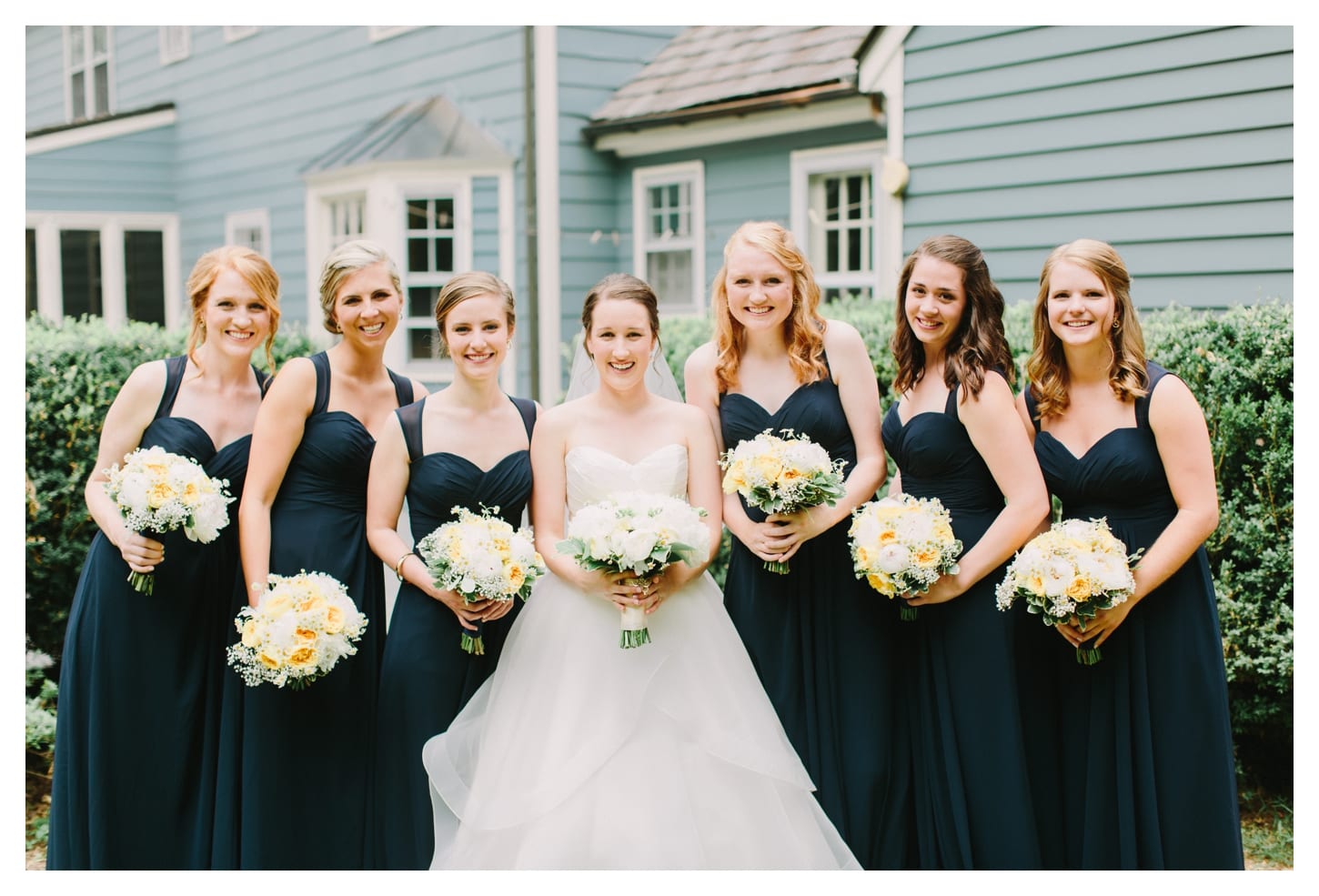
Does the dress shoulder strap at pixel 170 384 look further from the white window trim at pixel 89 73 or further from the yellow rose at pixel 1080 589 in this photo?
the white window trim at pixel 89 73

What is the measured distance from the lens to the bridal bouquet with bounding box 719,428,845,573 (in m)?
4.01

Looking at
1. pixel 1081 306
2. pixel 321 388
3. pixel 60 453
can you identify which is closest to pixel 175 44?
pixel 60 453

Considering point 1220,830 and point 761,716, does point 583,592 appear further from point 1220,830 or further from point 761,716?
point 1220,830

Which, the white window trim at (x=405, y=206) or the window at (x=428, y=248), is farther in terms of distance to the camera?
the window at (x=428, y=248)

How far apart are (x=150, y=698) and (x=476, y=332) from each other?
1.90 m

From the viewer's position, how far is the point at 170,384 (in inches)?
173

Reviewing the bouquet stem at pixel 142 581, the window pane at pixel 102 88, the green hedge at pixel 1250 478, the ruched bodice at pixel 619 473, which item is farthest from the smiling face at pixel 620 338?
the window pane at pixel 102 88

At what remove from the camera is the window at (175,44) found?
16.4 meters

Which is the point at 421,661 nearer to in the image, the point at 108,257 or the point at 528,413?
the point at 528,413

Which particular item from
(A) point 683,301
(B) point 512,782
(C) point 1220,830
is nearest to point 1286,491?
(C) point 1220,830

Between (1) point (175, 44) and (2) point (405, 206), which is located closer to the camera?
(2) point (405, 206)

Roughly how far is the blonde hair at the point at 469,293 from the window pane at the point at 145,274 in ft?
47.4

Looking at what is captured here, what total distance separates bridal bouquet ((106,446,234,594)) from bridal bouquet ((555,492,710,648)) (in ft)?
4.10

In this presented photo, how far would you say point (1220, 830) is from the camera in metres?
4.02
